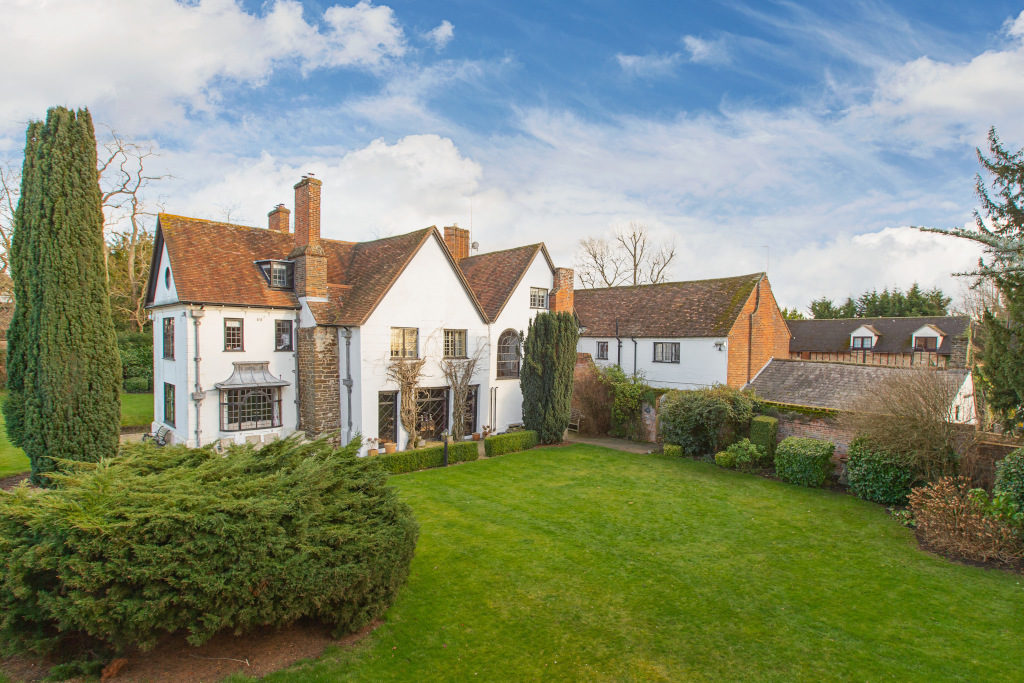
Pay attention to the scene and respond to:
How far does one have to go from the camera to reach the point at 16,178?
2892cm

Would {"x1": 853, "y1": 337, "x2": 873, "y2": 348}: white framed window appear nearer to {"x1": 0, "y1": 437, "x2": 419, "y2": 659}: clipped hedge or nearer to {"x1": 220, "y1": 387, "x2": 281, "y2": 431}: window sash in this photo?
{"x1": 220, "y1": 387, "x2": 281, "y2": 431}: window sash

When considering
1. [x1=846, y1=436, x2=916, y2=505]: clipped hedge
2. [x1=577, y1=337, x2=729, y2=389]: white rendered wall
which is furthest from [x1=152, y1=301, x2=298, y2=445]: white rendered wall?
[x1=846, y1=436, x2=916, y2=505]: clipped hedge

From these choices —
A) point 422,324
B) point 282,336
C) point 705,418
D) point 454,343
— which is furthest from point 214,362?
point 705,418

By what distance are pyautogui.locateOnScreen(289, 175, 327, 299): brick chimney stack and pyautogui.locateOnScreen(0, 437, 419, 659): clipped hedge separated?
12.3 metres

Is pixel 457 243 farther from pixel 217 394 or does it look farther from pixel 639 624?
pixel 639 624

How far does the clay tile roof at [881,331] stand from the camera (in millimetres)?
36312

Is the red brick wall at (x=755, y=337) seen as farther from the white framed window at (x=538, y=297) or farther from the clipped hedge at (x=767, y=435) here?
the white framed window at (x=538, y=297)

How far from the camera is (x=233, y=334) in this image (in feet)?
58.5

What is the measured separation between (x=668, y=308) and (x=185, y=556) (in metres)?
24.8

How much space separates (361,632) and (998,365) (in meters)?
12.3

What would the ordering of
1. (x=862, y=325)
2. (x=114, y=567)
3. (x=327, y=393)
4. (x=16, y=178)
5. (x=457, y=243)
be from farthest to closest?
(x=862, y=325) → (x=16, y=178) → (x=457, y=243) → (x=327, y=393) → (x=114, y=567)

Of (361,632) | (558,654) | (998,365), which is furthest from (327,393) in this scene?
(998,365)

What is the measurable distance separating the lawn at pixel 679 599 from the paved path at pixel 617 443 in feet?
22.5

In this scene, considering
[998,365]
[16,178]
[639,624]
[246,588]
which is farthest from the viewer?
[16,178]
